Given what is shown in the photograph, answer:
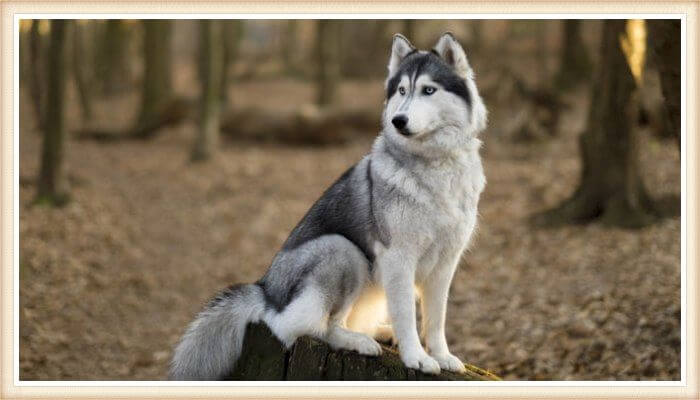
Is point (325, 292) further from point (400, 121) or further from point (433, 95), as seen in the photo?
point (433, 95)

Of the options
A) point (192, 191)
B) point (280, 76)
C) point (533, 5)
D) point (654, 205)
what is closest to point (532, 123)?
point (654, 205)

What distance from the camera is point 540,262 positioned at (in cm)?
929

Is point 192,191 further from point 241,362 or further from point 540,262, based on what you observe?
point 241,362

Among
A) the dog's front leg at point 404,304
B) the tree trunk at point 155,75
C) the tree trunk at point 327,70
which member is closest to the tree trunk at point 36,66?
the tree trunk at point 155,75

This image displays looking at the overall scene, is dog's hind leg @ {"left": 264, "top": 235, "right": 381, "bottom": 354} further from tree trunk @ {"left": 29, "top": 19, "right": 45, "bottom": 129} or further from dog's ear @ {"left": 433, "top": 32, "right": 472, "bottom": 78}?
tree trunk @ {"left": 29, "top": 19, "right": 45, "bottom": 129}

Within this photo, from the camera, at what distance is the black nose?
13.6 ft

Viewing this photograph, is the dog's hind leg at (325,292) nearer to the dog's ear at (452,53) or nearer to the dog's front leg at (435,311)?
the dog's front leg at (435,311)

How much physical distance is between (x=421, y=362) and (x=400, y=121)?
145cm

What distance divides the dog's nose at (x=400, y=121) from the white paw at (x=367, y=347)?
137 cm

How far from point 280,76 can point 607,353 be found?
23.6 metres

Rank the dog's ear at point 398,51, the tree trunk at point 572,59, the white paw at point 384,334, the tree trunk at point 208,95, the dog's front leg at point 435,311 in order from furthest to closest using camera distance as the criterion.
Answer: the tree trunk at point 572,59 → the tree trunk at point 208,95 → the white paw at point 384,334 → the dog's front leg at point 435,311 → the dog's ear at point 398,51

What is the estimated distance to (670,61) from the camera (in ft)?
18.6

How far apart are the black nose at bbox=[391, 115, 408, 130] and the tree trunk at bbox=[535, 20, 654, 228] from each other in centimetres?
618

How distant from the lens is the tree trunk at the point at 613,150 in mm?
9508
